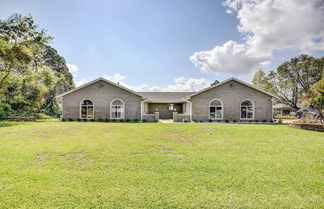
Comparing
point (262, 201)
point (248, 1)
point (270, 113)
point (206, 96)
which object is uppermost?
point (248, 1)

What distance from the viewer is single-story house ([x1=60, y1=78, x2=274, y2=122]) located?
1856 cm

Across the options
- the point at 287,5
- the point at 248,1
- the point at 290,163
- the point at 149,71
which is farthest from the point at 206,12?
the point at 290,163

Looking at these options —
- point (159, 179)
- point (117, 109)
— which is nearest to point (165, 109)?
point (117, 109)

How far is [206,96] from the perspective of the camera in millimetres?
18734

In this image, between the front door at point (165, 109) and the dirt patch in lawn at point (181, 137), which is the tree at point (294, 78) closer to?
the front door at point (165, 109)

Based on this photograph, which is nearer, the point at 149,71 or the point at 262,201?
the point at 262,201

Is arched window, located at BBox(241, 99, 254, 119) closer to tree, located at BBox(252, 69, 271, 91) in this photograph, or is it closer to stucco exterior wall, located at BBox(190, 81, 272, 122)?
stucco exterior wall, located at BBox(190, 81, 272, 122)

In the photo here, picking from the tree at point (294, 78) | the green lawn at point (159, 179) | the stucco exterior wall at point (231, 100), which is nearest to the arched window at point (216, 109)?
the stucco exterior wall at point (231, 100)

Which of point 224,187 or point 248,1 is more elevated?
point 248,1

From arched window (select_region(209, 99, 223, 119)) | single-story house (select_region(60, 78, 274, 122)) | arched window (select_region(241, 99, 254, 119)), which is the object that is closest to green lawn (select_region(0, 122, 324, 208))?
single-story house (select_region(60, 78, 274, 122))

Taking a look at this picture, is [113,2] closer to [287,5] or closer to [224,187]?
[287,5]

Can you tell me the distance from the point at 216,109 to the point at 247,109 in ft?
11.6

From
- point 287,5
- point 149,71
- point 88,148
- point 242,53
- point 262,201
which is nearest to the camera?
point 262,201

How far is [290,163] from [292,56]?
123ft
